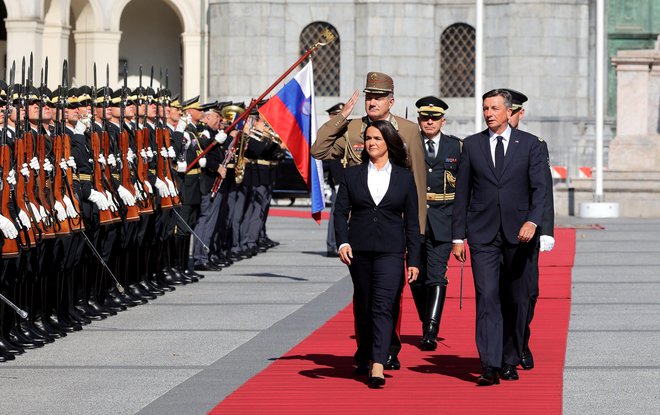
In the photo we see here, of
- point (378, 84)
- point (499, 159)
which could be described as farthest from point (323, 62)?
point (499, 159)

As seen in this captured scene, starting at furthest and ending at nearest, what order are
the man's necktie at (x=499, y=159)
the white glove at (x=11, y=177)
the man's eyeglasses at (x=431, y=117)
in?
the man's eyeglasses at (x=431, y=117) → the white glove at (x=11, y=177) → the man's necktie at (x=499, y=159)

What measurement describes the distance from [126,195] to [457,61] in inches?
1091

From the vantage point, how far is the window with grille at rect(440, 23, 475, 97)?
1688 inches

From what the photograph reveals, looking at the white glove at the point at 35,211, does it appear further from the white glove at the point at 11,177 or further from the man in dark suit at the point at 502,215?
the man in dark suit at the point at 502,215

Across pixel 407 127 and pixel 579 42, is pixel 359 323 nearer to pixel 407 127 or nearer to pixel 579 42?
pixel 407 127

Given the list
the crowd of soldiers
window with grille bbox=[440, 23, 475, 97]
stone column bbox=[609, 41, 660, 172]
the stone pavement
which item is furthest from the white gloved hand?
window with grille bbox=[440, 23, 475, 97]

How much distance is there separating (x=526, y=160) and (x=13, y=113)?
405 centimetres

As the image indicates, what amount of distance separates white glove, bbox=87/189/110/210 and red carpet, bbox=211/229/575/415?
87.7 inches

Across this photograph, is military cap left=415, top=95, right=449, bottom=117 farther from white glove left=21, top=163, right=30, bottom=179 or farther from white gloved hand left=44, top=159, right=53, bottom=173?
white glove left=21, top=163, right=30, bottom=179

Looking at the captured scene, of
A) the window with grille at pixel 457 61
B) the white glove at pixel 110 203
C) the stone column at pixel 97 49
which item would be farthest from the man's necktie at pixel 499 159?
the window with grille at pixel 457 61

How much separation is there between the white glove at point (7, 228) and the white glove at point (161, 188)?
195 inches

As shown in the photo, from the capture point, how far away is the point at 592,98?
42062 mm

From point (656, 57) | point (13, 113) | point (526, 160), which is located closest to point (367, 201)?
point (526, 160)

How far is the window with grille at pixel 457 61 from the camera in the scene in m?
42.9
